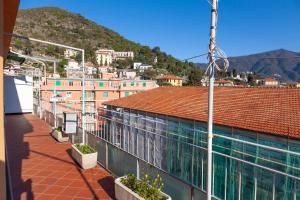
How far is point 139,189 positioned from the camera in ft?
12.8

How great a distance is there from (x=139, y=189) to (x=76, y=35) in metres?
105

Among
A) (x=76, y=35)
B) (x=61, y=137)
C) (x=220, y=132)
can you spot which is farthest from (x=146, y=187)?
(x=76, y=35)

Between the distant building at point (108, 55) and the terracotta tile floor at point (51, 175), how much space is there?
9421 centimetres

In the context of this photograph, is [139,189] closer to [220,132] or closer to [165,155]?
[165,155]

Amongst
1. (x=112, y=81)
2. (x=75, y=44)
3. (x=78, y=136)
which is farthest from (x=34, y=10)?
(x=78, y=136)

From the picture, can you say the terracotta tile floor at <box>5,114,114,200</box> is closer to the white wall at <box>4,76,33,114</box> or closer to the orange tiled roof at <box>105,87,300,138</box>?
the orange tiled roof at <box>105,87,300,138</box>

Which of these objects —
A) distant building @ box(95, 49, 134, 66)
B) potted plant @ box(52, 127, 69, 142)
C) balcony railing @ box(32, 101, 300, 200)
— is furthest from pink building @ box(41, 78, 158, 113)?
distant building @ box(95, 49, 134, 66)

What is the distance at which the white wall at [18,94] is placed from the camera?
52.6 feet

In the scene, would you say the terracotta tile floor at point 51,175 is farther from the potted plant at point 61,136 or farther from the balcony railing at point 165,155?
the balcony railing at point 165,155

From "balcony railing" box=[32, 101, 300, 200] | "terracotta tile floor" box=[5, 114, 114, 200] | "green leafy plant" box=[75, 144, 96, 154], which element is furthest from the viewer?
"green leafy plant" box=[75, 144, 96, 154]

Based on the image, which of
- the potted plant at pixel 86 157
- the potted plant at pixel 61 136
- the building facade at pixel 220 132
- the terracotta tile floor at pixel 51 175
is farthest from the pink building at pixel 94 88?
the potted plant at pixel 86 157

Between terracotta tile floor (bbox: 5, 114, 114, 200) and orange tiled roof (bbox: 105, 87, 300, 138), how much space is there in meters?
7.85

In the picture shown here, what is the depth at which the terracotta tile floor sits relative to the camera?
4.58 meters

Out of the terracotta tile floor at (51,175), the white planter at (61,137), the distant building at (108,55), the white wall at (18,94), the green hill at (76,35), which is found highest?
the green hill at (76,35)
